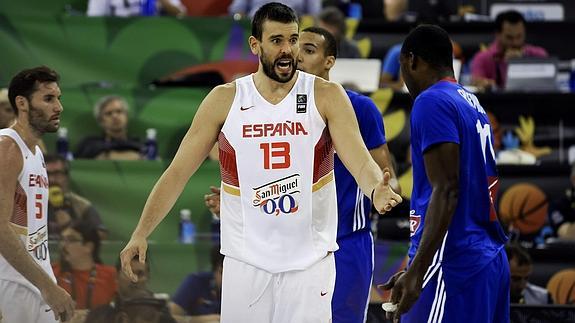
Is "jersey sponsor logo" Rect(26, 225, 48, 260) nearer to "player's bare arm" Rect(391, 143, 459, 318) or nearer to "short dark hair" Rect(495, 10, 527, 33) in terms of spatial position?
"player's bare arm" Rect(391, 143, 459, 318)

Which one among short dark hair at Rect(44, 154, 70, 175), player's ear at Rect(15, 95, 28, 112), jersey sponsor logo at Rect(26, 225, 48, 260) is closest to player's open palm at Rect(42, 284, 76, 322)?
jersey sponsor logo at Rect(26, 225, 48, 260)

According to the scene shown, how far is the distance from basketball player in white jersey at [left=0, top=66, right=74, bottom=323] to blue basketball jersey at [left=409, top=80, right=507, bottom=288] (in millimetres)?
2730

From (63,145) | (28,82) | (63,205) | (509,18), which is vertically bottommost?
(63,205)

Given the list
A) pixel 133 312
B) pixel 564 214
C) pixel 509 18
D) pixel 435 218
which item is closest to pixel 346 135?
pixel 435 218

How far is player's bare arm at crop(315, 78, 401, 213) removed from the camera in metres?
6.07

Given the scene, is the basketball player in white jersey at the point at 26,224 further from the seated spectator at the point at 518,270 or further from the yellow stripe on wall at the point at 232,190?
the seated spectator at the point at 518,270

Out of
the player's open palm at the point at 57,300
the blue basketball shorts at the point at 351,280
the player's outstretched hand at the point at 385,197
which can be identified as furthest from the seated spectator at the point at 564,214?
the player's outstretched hand at the point at 385,197

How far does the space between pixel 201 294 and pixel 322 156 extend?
11.7ft

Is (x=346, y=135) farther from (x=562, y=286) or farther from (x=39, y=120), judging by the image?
(x=562, y=286)

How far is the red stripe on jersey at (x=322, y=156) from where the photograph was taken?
248 inches

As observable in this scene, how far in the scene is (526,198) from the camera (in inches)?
455

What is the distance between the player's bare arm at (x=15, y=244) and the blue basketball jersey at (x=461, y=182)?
2.66 metres

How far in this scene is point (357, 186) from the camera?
7410 mm

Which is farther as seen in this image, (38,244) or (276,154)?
(38,244)
